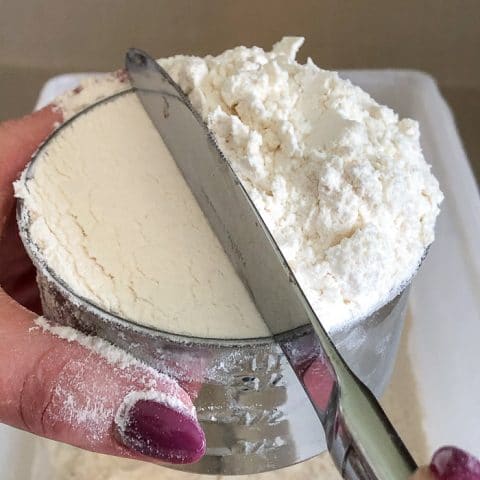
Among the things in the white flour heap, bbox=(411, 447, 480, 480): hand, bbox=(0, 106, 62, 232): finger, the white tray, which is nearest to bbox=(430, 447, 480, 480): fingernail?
bbox=(411, 447, 480, 480): hand

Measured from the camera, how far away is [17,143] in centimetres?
61

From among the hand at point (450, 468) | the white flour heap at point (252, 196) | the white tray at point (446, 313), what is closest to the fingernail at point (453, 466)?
the hand at point (450, 468)

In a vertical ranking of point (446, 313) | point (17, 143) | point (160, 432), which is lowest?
point (446, 313)

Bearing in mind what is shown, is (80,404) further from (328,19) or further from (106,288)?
(328,19)

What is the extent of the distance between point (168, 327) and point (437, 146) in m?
0.44

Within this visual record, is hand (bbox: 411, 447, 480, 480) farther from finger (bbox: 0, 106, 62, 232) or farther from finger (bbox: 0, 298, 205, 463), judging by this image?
finger (bbox: 0, 106, 62, 232)

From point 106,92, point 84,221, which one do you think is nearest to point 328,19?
point 106,92

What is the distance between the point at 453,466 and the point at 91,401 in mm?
203

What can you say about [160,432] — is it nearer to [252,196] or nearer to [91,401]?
[91,401]

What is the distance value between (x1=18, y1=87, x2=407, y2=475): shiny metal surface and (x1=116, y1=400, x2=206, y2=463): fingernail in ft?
0.11

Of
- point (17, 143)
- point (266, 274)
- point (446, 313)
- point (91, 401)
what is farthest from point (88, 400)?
point (446, 313)

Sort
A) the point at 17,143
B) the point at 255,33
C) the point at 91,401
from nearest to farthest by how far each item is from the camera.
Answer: the point at 91,401 → the point at 17,143 → the point at 255,33

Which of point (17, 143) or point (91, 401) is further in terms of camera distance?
point (17, 143)

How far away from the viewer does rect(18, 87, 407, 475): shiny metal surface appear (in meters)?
0.42
